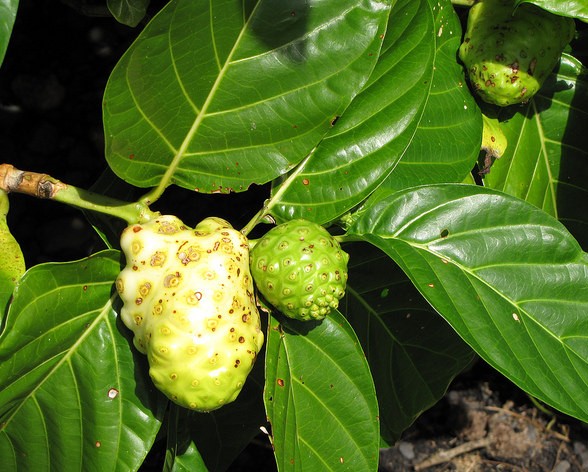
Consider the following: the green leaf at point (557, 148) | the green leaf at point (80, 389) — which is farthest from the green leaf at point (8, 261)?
the green leaf at point (557, 148)

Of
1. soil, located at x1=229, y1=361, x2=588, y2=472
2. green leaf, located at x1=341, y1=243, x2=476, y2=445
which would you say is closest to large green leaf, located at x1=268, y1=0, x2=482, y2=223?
green leaf, located at x1=341, y1=243, x2=476, y2=445

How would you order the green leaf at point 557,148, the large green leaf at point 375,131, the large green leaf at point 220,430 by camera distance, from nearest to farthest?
1. the large green leaf at point 375,131
2. the large green leaf at point 220,430
3. the green leaf at point 557,148

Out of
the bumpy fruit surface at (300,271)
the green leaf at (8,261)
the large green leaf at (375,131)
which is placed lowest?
the green leaf at (8,261)

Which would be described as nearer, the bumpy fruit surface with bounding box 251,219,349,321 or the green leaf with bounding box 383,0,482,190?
the bumpy fruit surface with bounding box 251,219,349,321

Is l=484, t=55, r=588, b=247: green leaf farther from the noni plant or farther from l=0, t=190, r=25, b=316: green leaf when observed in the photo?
l=0, t=190, r=25, b=316: green leaf

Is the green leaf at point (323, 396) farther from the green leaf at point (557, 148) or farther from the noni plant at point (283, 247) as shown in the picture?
the green leaf at point (557, 148)

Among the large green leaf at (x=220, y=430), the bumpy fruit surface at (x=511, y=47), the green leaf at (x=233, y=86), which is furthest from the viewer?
the large green leaf at (x=220, y=430)

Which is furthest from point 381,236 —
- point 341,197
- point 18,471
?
point 18,471
